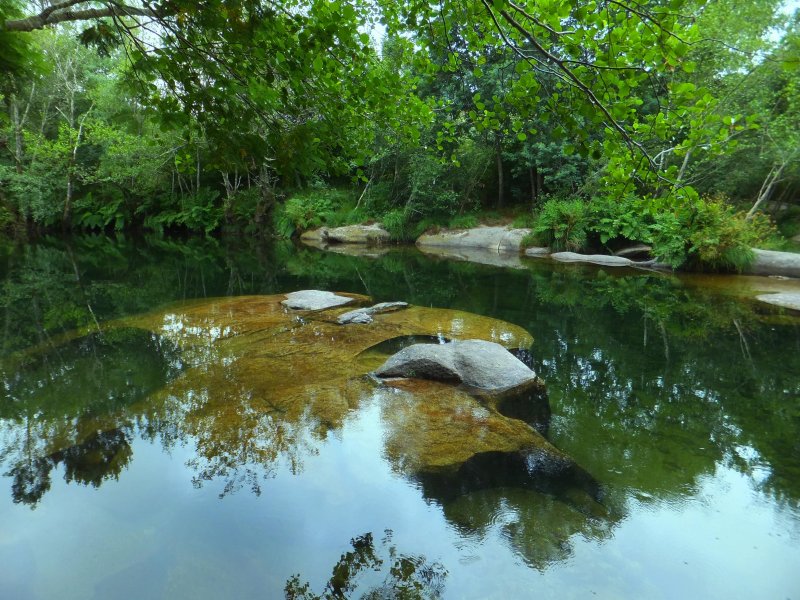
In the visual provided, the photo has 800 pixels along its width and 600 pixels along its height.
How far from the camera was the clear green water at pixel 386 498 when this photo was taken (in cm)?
275

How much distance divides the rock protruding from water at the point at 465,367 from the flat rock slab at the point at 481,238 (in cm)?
1478

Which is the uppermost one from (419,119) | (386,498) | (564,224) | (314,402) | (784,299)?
(419,119)

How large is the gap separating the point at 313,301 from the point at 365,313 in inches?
50.7

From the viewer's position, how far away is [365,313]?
8.34 meters

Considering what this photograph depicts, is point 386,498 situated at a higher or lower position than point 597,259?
higher

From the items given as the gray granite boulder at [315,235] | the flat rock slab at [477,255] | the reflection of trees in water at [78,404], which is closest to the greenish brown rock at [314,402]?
the reflection of trees in water at [78,404]

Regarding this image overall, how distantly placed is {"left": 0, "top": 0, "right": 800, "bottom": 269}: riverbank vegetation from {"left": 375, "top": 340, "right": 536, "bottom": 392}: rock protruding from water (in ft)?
6.92

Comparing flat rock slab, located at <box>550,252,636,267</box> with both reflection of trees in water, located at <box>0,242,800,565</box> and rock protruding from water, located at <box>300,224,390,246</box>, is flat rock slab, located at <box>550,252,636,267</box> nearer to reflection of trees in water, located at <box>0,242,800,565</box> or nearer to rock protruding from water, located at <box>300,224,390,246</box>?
reflection of trees in water, located at <box>0,242,800,565</box>

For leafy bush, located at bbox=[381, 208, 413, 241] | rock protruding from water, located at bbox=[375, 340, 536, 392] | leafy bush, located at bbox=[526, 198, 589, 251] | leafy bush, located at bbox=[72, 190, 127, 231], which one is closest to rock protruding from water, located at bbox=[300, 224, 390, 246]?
leafy bush, located at bbox=[381, 208, 413, 241]

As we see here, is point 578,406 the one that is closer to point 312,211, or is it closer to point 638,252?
point 638,252

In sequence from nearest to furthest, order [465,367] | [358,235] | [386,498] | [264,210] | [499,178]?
[386,498] < [465,367] < [499,178] < [358,235] < [264,210]

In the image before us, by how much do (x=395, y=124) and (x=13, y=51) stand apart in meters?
2.83

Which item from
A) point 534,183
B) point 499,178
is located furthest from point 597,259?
point 499,178

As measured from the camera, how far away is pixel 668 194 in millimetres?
2328
